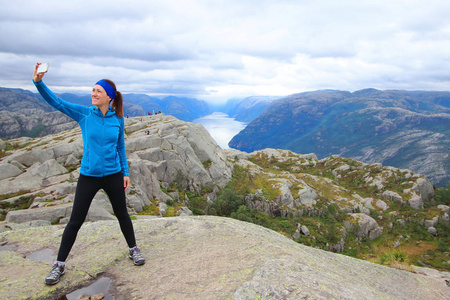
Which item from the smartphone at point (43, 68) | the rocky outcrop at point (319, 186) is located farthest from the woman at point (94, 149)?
the rocky outcrop at point (319, 186)

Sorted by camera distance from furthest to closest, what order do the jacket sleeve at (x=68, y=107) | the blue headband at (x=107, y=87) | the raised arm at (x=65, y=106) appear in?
1. the blue headband at (x=107, y=87)
2. the jacket sleeve at (x=68, y=107)
3. the raised arm at (x=65, y=106)

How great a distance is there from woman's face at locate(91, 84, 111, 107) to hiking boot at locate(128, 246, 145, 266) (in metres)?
4.62

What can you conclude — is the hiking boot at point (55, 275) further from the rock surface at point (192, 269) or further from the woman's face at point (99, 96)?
the woman's face at point (99, 96)

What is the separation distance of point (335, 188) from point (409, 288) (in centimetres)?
9252

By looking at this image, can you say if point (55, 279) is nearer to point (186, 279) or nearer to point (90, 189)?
point (90, 189)

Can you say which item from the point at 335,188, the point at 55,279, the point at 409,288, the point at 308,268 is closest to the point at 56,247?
the point at 55,279

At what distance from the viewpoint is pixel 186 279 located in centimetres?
670

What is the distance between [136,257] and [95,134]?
396 cm

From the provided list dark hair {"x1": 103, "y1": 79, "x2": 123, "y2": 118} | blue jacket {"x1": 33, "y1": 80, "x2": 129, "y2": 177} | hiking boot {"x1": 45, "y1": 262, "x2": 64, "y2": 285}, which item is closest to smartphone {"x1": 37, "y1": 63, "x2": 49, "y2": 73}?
blue jacket {"x1": 33, "y1": 80, "x2": 129, "y2": 177}

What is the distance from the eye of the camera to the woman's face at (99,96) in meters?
7.10

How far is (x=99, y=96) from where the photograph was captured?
7082mm

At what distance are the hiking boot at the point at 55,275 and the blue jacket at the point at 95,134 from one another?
261cm

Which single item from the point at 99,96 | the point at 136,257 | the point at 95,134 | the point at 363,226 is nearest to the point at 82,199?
the point at 95,134

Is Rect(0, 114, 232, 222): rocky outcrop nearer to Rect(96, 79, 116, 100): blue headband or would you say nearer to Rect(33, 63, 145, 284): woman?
Rect(33, 63, 145, 284): woman
